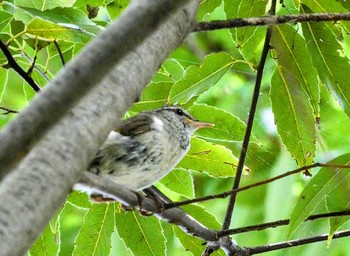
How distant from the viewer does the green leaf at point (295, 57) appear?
2.44m

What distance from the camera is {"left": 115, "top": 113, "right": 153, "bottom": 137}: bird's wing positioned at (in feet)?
8.54

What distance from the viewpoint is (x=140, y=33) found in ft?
2.62

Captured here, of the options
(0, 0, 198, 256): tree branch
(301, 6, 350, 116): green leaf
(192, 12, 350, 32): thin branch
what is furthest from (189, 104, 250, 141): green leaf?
(0, 0, 198, 256): tree branch

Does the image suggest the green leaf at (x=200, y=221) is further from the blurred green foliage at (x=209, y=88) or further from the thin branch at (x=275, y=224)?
the thin branch at (x=275, y=224)

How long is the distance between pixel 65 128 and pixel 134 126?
1805mm

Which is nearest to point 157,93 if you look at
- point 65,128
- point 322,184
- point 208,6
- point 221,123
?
point 221,123

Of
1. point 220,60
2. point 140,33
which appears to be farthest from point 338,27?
point 140,33

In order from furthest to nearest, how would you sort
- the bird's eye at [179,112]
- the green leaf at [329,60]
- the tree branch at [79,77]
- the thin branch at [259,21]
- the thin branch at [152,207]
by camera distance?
1. the bird's eye at [179,112]
2. the green leaf at [329,60]
3. the thin branch at [152,207]
4. the thin branch at [259,21]
5. the tree branch at [79,77]

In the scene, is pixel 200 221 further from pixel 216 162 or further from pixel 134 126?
pixel 134 126

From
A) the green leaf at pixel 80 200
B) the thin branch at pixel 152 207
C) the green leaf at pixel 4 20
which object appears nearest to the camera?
the thin branch at pixel 152 207

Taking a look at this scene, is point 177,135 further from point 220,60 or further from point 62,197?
point 62,197

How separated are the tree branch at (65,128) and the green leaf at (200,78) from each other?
4.76 feet

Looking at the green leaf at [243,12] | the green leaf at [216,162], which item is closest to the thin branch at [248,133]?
the green leaf at [243,12]

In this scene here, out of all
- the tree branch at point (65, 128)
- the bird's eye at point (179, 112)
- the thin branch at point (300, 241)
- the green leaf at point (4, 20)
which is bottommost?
the tree branch at point (65, 128)
